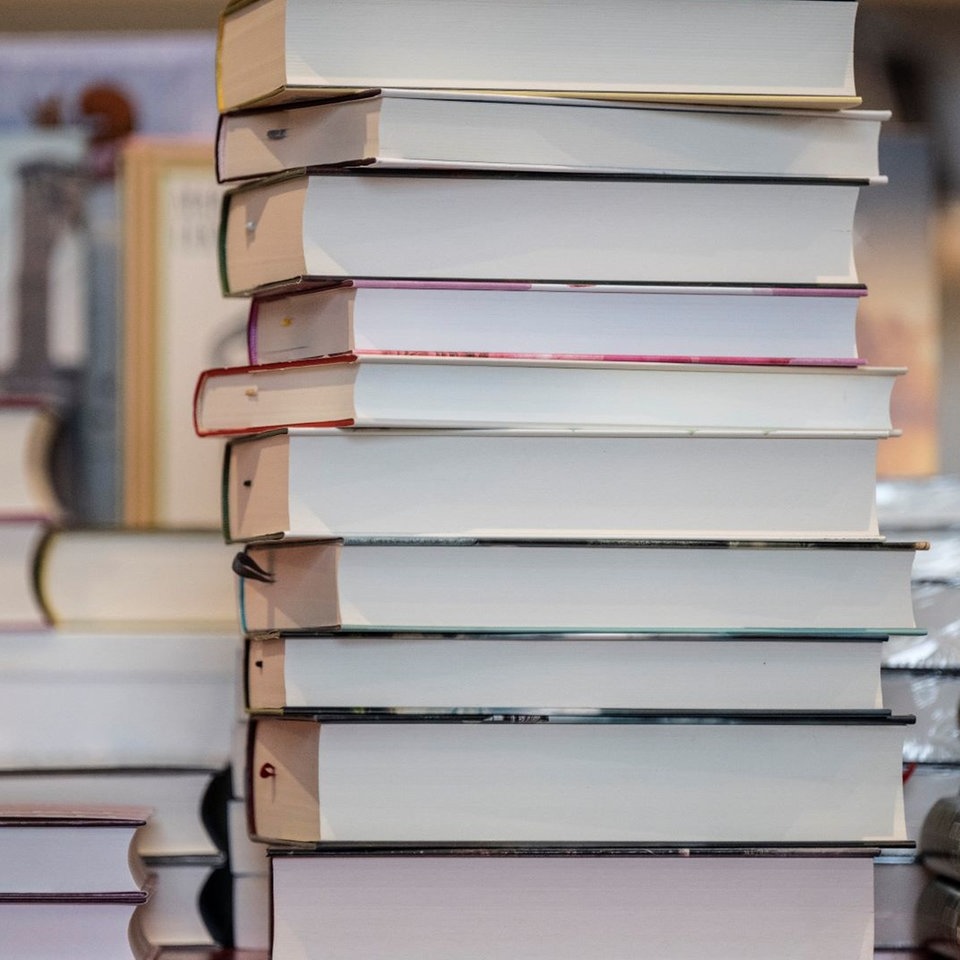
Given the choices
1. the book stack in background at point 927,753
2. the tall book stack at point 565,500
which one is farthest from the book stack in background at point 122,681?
the book stack in background at point 927,753

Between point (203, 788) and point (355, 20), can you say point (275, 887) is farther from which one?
point (355, 20)

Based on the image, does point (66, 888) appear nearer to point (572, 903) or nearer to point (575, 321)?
point (572, 903)

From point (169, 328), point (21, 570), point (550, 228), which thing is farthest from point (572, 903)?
point (169, 328)

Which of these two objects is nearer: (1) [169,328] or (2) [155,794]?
(2) [155,794]

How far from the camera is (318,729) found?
1.83 ft

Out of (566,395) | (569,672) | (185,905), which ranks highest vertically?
(566,395)

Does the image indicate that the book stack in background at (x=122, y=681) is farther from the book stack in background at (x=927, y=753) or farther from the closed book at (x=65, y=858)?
the book stack in background at (x=927, y=753)

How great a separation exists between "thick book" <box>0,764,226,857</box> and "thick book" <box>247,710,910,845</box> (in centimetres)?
13

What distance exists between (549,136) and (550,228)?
4cm

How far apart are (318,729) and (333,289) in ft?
0.61

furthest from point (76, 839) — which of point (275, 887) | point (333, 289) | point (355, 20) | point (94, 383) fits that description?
point (94, 383)

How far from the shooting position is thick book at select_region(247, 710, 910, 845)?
556 millimetres

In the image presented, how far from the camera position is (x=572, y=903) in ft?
1.83

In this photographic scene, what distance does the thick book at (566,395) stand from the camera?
562mm
